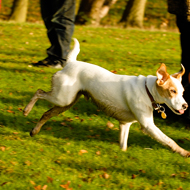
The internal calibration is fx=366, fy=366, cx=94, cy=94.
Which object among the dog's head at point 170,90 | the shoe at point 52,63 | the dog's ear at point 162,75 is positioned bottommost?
the shoe at point 52,63

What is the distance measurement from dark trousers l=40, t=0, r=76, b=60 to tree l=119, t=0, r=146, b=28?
34.7ft

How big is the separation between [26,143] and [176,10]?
9.61 feet

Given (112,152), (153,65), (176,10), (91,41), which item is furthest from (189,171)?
(91,41)

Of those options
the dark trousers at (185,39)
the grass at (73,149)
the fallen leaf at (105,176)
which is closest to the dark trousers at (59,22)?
the grass at (73,149)

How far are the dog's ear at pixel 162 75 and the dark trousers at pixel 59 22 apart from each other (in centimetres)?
391

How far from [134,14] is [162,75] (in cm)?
1426

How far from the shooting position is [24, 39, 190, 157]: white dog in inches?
164

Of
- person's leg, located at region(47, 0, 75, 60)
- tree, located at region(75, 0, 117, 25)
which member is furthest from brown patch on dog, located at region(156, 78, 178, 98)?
tree, located at region(75, 0, 117, 25)

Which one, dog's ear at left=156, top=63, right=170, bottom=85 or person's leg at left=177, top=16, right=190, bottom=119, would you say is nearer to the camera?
dog's ear at left=156, top=63, right=170, bottom=85

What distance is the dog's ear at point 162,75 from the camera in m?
4.12

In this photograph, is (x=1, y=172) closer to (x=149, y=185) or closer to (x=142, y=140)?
(x=149, y=185)

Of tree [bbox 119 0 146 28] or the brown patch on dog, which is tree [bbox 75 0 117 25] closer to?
tree [bbox 119 0 146 28]

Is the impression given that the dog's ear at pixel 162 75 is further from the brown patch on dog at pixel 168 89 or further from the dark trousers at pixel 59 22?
the dark trousers at pixel 59 22

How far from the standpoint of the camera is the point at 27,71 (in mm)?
7766
